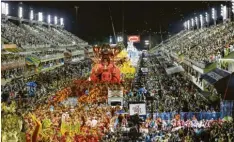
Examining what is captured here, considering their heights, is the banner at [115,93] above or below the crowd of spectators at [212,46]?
below

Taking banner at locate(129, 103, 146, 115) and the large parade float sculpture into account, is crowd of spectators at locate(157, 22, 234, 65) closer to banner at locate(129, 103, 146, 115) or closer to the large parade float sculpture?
the large parade float sculpture

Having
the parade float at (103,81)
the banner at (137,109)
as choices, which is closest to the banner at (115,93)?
the parade float at (103,81)

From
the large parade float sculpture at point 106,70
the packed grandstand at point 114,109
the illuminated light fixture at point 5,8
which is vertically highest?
the illuminated light fixture at point 5,8

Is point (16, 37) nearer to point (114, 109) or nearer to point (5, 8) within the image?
point (5, 8)

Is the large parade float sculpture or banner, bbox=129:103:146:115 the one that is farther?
the large parade float sculpture

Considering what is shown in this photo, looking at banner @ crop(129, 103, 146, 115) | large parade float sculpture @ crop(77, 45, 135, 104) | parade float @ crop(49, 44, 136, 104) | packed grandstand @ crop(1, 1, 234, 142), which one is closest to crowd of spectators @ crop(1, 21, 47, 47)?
packed grandstand @ crop(1, 1, 234, 142)

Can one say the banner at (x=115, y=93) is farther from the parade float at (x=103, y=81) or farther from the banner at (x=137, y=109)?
the banner at (x=137, y=109)

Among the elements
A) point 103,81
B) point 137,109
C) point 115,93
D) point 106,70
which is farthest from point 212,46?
point 137,109

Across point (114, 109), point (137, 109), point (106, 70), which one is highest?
point (106, 70)

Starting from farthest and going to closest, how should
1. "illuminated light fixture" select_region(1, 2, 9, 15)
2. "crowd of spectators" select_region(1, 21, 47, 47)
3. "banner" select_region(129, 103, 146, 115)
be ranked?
"illuminated light fixture" select_region(1, 2, 9, 15), "crowd of spectators" select_region(1, 21, 47, 47), "banner" select_region(129, 103, 146, 115)

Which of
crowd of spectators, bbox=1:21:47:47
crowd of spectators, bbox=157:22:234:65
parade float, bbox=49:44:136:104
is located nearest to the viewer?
parade float, bbox=49:44:136:104

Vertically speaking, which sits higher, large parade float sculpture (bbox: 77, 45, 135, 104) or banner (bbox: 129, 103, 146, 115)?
large parade float sculpture (bbox: 77, 45, 135, 104)

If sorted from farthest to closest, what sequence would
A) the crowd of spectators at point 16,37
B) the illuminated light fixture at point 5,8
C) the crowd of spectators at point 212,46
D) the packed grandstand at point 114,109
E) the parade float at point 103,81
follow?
the illuminated light fixture at point 5,8, the crowd of spectators at point 16,37, the crowd of spectators at point 212,46, the parade float at point 103,81, the packed grandstand at point 114,109

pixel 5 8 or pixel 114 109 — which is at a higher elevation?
pixel 5 8
